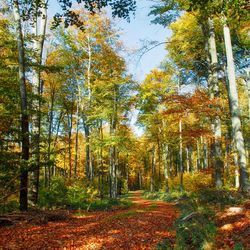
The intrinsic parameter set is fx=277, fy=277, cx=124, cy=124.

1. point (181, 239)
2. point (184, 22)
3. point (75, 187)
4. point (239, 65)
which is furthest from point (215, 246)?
point (239, 65)

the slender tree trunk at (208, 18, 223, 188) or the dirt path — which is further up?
the slender tree trunk at (208, 18, 223, 188)

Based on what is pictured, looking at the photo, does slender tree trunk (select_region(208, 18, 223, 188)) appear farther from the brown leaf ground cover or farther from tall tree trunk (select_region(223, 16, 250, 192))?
the brown leaf ground cover

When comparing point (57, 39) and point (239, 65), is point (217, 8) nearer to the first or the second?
point (57, 39)

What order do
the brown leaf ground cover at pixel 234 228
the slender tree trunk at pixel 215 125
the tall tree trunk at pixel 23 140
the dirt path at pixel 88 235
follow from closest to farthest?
the brown leaf ground cover at pixel 234 228
the dirt path at pixel 88 235
the tall tree trunk at pixel 23 140
the slender tree trunk at pixel 215 125

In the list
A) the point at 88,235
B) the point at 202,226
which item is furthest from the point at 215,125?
the point at 88,235

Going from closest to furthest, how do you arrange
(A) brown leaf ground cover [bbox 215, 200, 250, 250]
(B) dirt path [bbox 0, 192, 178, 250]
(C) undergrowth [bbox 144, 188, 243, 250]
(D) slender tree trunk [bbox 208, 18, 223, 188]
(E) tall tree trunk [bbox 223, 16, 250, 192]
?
(A) brown leaf ground cover [bbox 215, 200, 250, 250] → (C) undergrowth [bbox 144, 188, 243, 250] → (B) dirt path [bbox 0, 192, 178, 250] → (E) tall tree trunk [bbox 223, 16, 250, 192] → (D) slender tree trunk [bbox 208, 18, 223, 188]

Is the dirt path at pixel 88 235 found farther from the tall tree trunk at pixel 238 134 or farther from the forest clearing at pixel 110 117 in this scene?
the tall tree trunk at pixel 238 134

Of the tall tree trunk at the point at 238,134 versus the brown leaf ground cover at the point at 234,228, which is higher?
the tall tree trunk at the point at 238,134

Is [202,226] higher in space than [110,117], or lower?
lower

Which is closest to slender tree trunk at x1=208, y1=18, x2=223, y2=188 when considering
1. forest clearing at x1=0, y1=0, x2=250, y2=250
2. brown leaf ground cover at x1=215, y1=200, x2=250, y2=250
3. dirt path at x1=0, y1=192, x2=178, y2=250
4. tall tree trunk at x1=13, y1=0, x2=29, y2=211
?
forest clearing at x1=0, y1=0, x2=250, y2=250

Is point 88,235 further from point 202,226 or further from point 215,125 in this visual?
point 215,125

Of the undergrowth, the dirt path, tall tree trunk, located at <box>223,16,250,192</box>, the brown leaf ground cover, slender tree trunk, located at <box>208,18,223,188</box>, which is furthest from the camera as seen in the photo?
slender tree trunk, located at <box>208,18,223,188</box>

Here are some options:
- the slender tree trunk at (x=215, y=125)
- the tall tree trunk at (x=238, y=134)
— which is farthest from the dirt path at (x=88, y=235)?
the slender tree trunk at (x=215, y=125)

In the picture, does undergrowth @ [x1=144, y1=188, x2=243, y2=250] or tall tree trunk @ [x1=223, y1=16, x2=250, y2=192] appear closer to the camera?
undergrowth @ [x1=144, y1=188, x2=243, y2=250]
